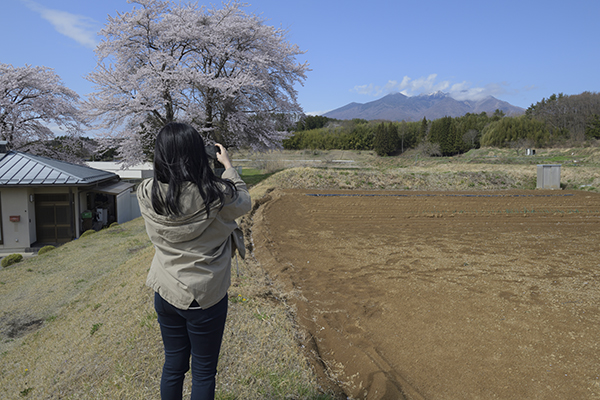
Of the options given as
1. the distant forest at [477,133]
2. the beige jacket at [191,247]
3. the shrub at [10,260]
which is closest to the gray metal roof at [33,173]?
the shrub at [10,260]

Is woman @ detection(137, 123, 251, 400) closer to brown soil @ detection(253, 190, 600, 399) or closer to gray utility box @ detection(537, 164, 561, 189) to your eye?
brown soil @ detection(253, 190, 600, 399)

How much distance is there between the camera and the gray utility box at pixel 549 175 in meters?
17.2

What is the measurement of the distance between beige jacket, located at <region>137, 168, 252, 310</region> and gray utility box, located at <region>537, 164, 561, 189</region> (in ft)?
63.6

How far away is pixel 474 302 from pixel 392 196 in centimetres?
922

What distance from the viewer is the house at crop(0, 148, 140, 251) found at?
513 inches

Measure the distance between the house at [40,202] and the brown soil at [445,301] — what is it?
28.3ft

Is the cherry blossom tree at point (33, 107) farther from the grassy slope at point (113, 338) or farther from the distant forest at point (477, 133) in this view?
the distant forest at point (477, 133)

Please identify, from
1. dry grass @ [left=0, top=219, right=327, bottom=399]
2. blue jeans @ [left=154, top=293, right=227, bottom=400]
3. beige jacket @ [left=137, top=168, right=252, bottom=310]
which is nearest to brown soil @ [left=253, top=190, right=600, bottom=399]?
dry grass @ [left=0, top=219, right=327, bottom=399]

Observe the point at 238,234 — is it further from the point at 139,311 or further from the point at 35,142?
the point at 35,142

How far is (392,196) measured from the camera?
1359 cm

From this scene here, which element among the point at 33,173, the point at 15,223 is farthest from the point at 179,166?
the point at 33,173

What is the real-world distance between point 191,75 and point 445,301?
14.5 m

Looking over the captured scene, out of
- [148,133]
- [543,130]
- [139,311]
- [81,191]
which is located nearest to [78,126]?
[148,133]

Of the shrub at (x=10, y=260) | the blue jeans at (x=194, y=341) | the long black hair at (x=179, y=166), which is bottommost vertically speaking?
the shrub at (x=10, y=260)
